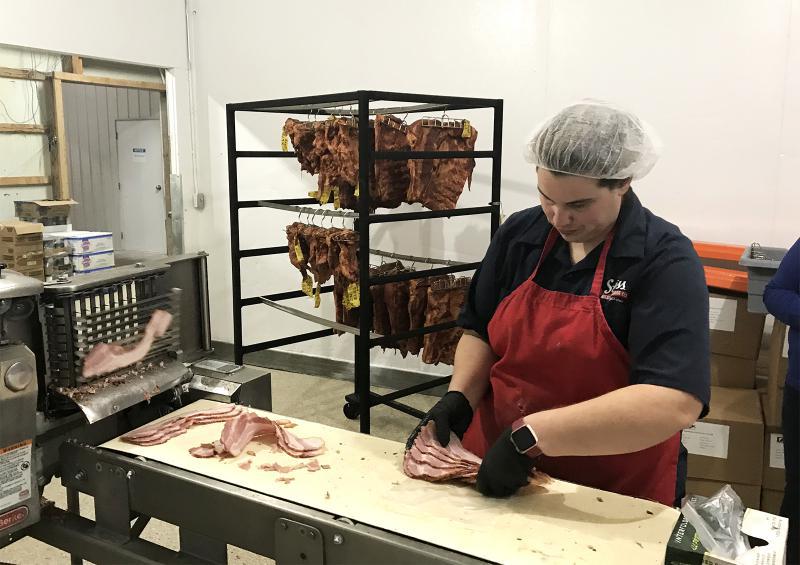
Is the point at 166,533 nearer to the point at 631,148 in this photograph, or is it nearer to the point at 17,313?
the point at 17,313

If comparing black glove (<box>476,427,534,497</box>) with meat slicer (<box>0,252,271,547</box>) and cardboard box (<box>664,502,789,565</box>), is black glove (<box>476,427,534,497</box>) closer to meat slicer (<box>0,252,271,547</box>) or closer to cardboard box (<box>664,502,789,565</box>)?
cardboard box (<box>664,502,789,565</box>)

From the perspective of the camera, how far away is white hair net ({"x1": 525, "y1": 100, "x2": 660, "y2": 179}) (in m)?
1.55

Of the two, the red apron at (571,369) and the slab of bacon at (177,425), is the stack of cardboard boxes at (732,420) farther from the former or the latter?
the slab of bacon at (177,425)

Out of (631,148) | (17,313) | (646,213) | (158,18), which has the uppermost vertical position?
(158,18)

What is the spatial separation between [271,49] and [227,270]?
1.73 meters

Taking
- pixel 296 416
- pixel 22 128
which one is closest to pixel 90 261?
pixel 22 128

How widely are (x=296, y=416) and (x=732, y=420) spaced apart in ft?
8.20

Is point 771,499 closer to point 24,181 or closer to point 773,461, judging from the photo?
point 773,461

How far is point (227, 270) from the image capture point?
5.40 meters

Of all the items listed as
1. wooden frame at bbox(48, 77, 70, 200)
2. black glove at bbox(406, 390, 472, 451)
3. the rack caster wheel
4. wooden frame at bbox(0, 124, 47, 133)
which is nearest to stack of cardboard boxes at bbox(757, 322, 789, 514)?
black glove at bbox(406, 390, 472, 451)

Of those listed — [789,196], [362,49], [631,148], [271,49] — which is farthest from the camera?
[271,49]

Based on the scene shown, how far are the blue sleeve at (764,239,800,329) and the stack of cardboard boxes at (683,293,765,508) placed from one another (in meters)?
0.41

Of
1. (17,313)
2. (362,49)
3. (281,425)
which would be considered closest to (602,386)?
(281,425)

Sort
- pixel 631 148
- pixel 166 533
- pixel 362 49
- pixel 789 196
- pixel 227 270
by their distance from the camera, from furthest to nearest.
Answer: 1. pixel 227 270
2. pixel 362 49
3. pixel 789 196
4. pixel 166 533
5. pixel 631 148
